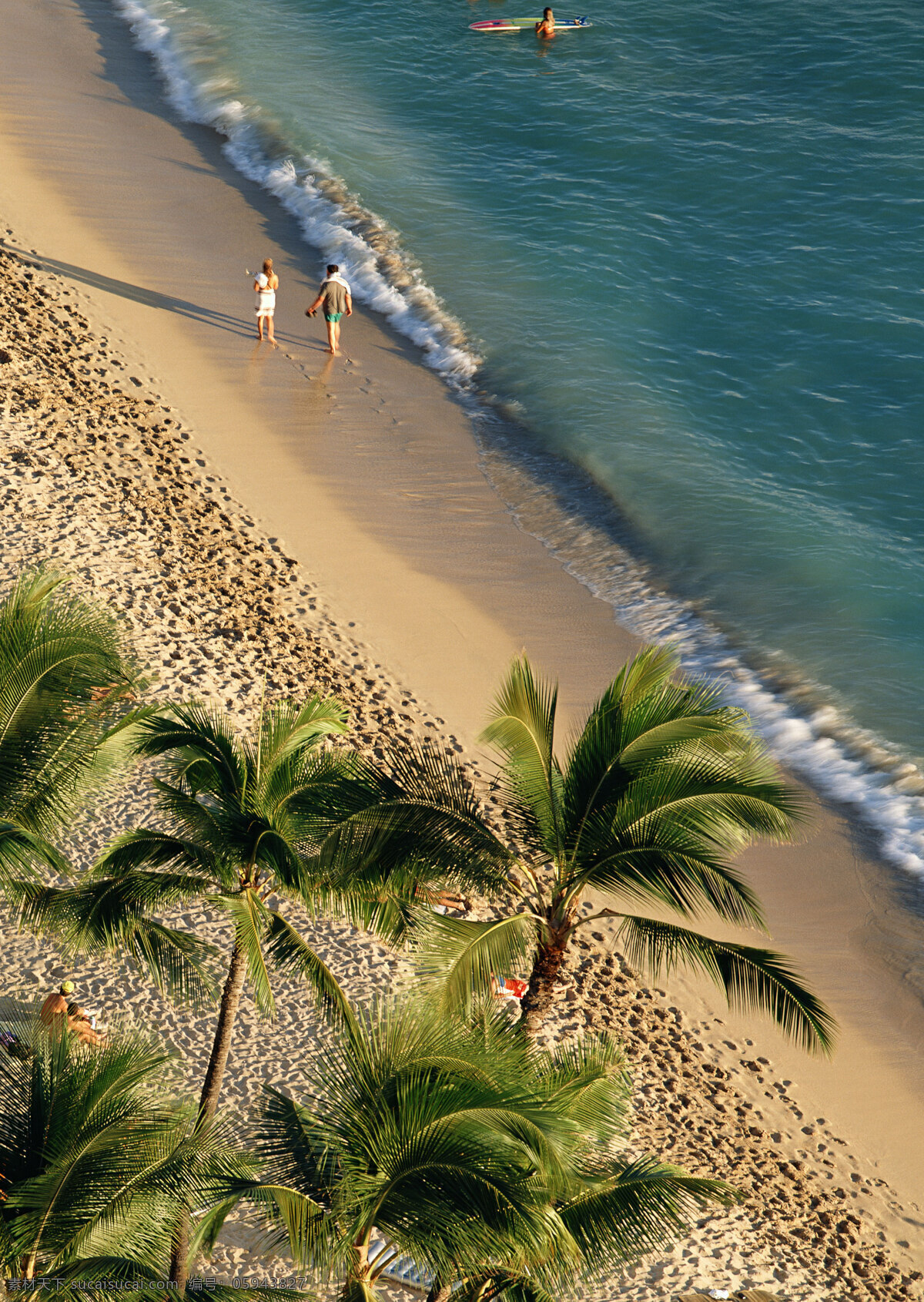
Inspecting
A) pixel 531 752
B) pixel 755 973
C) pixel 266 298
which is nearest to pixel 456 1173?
pixel 755 973

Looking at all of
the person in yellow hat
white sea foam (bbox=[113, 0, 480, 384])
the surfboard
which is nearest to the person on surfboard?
the surfboard

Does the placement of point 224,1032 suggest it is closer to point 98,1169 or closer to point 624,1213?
point 98,1169

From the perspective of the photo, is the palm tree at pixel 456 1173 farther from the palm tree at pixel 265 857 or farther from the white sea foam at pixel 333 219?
the white sea foam at pixel 333 219

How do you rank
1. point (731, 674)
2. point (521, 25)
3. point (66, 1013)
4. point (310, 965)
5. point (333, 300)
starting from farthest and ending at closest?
point (521, 25) < point (333, 300) < point (731, 674) < point (66, 1013) < point (310, 965)

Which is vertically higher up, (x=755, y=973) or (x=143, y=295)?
(x=143, y=295)

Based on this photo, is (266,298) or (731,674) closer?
(731,674)

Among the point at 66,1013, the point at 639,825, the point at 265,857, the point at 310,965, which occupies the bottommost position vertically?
the point at 66,1013

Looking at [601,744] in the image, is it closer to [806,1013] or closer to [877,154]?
[806,1013]
